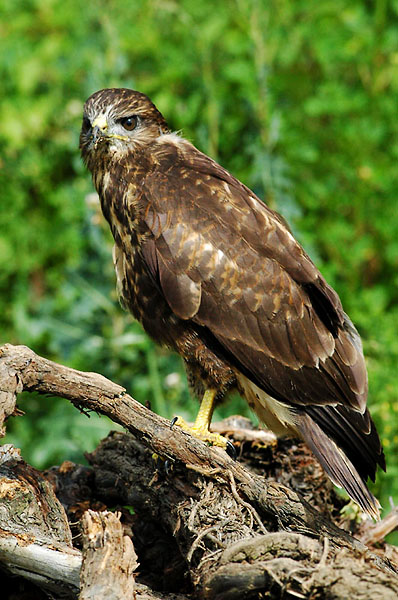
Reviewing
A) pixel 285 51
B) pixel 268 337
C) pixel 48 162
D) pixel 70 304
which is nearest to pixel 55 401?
pixel 70 304

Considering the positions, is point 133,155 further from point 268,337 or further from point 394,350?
point 394,350

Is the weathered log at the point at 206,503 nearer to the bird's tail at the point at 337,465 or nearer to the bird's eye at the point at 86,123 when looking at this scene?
the bird's tail at the point at 337,465

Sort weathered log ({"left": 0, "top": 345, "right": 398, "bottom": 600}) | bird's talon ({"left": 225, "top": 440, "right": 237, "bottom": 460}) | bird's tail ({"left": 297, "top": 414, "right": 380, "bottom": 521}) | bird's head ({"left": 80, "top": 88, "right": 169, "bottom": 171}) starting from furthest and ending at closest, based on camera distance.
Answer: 1. bird's head ({"left": 80, "top": 88, "right": 169, "bottom": 171})
2. bird's talon ({"left": 225, "top": 440, "right": 237, "bottom": 460})
3. bird's tail ({"left": 297, "top": 414, "right": 380, "bottom": 521})
4. weathered log ({"left": 0, "top": 345, "right": 398, "bottom": 600})

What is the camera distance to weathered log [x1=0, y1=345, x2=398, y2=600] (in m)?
2.50

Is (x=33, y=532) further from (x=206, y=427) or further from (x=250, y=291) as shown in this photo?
(x=250, y=291)

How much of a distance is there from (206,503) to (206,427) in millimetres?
630

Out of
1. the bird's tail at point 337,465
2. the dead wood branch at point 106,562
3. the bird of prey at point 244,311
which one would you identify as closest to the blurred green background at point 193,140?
the bird of prey at point 244,311

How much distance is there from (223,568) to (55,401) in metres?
3.19

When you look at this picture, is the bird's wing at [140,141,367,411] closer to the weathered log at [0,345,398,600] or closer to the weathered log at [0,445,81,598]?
the weathered log at [0,345,398,600]

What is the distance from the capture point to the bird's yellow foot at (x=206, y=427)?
3.44 metres

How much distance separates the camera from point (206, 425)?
11.5 feet

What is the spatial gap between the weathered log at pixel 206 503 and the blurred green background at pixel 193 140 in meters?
1.90

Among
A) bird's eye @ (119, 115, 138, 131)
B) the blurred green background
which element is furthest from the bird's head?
the blurred green background

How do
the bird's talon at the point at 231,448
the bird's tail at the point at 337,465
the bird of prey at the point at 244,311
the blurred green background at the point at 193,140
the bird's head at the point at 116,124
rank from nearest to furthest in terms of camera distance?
the bird's tail at the point at 337,465
the bird of prey at the point at 244,311
the bird's talon at the point at 231,448
the bird's head at the point at 116,124
the blurred green background at the point at 193,140
